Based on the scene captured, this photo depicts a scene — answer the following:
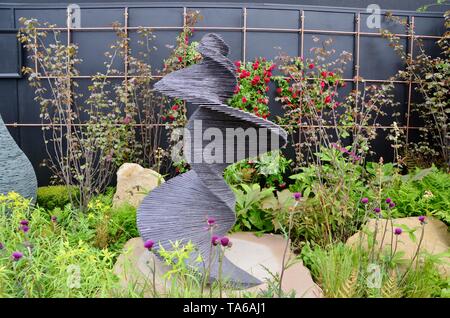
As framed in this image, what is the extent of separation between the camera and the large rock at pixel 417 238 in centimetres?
317

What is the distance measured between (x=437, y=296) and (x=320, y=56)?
3808 mm

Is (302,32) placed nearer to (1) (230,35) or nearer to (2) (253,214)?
(1) (230,35)

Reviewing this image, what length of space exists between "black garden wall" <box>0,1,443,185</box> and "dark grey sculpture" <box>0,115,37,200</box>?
1.97 m

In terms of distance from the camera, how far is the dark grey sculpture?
4.08m

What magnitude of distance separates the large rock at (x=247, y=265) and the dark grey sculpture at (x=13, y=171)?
1427 mm

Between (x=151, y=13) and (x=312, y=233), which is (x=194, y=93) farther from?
(x=151, y=13)

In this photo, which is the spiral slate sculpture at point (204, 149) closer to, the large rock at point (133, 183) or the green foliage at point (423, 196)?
the large rock at point (133, 183)

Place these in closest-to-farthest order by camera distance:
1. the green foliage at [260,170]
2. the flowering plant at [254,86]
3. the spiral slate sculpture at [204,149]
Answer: the spiral slate sculpture at [204,149] → the green foliage at [260,170] → the flowering plant at [254,86]

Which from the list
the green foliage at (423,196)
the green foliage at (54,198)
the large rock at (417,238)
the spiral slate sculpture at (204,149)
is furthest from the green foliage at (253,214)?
the green foliage at (54,198)

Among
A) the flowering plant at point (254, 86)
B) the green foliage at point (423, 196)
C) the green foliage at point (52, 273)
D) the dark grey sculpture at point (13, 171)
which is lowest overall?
the green foliage at point (52, 273)

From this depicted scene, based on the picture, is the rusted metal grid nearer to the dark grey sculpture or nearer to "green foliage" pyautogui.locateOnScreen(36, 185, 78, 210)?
"green foliage" pyautogui.locateOnScreen(36, 185, 78, 210)

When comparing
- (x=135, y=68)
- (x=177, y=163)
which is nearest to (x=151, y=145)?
(x=177, y=163)

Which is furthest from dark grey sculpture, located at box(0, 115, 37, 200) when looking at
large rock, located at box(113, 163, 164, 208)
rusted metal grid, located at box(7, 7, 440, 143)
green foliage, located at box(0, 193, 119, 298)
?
rusted metal grid, located at box(7, 7, 440, 143)

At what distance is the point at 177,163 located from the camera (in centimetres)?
546
